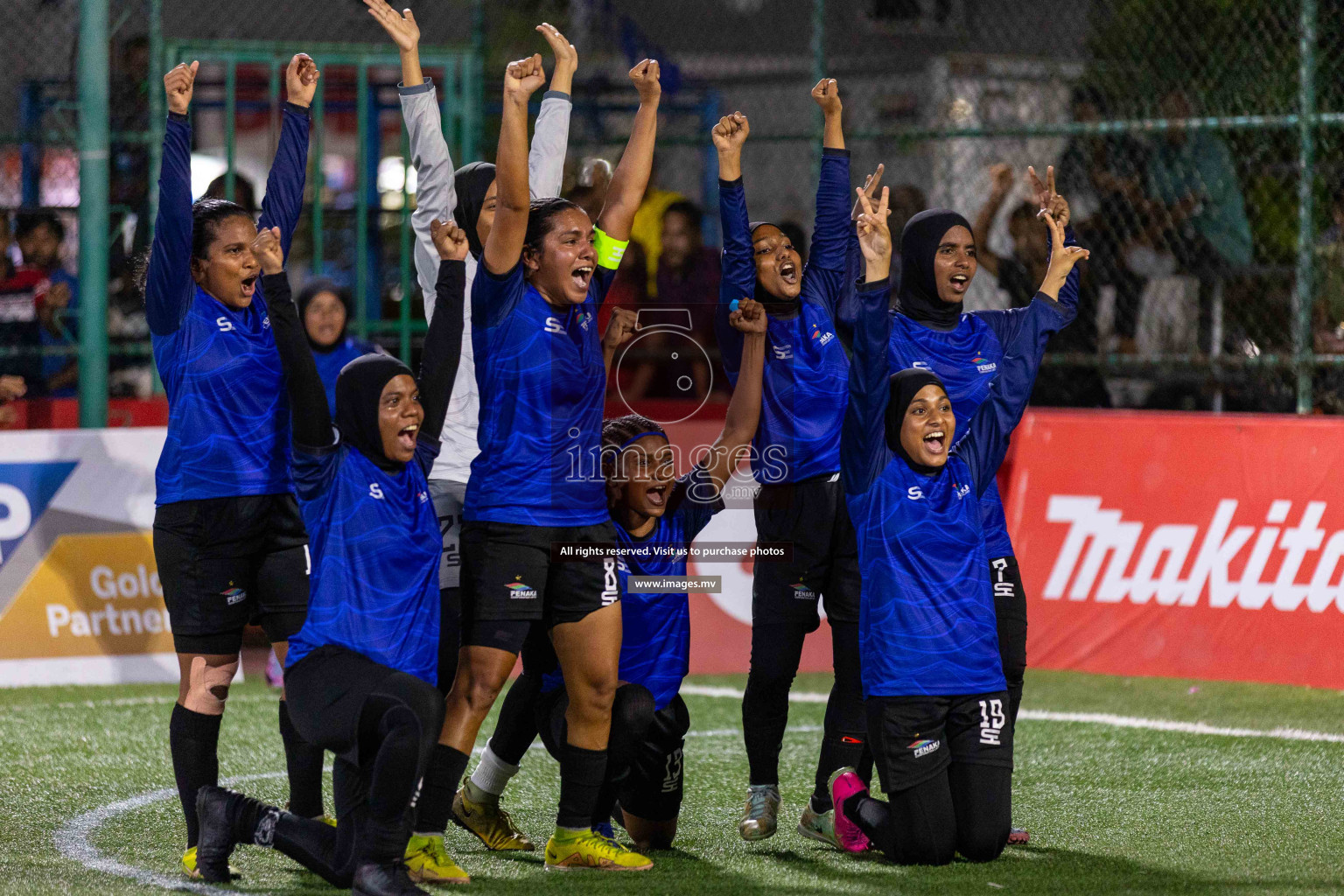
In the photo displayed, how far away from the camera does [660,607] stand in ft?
16.7

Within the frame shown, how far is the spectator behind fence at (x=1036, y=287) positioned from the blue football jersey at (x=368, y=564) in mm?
5249

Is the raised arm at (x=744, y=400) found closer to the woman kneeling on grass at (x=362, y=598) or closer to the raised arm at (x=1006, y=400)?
the raised arm at (x=1006, y=400)

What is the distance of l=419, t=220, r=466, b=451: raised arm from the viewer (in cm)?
445

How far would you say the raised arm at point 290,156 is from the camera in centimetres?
495

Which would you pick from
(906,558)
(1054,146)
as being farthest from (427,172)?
(1054,146)

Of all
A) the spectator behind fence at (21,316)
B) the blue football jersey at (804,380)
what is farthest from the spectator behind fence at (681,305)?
the spectator behind fence at (21,316)

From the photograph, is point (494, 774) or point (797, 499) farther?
point (797, 499)

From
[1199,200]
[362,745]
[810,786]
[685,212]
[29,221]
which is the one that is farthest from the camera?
[29,221]

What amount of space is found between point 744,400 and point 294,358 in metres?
1.39

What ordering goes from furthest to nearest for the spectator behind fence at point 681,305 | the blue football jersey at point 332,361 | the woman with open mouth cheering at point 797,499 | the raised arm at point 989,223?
the spectator behind fence at point 681,305
the raised arm at point 989,223
the blue football jersey at point 332,361
the woman with open mouth cheering at point 797,499

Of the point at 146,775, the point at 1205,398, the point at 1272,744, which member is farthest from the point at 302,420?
the point at 1205,398

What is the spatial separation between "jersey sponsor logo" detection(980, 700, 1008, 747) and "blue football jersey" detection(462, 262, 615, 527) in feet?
4.05

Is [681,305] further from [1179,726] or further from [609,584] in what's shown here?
[609,584]

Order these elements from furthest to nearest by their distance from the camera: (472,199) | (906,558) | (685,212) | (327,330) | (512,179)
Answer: (685,212)
(327,330)
(472,199)
(906,558)
(512,179)
